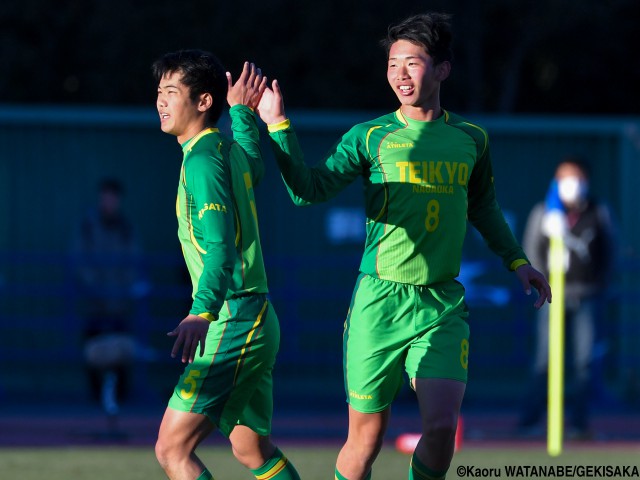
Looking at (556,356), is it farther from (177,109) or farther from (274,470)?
(177,109)

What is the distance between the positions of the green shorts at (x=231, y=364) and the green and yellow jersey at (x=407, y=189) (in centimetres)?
65

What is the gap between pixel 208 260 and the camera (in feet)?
17.6

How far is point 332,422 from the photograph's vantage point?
12242mm

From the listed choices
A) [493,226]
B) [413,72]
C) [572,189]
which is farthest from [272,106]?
[572,189]

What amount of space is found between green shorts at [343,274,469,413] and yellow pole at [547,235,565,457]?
381 centimetres

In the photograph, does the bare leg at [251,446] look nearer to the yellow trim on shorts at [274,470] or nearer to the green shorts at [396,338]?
the yellow trim on shorts at [274,470]

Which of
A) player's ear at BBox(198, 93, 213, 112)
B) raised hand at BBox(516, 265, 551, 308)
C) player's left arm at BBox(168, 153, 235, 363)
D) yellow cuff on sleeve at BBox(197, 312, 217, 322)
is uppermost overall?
player's ear at BBox(198, 93, 213, 112)

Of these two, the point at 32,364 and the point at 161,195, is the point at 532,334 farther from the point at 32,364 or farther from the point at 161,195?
the point at 32,364

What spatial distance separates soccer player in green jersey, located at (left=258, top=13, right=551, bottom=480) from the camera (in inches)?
242

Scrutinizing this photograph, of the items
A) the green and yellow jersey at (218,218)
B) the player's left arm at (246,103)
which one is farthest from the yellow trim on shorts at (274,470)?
the player's left arm at (246,103)

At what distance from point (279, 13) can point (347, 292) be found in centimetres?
912

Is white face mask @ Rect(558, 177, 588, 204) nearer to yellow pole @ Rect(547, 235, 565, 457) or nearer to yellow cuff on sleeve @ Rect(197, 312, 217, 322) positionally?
yellow pole @ Rect(547, 235, 565, 457)

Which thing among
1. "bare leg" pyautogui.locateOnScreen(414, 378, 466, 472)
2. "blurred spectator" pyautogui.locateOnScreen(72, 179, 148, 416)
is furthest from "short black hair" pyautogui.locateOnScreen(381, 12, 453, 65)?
"blurred spectator" pyautogui.locateOnScreen(72, 179, 148, 416)

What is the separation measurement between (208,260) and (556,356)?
205 inches
